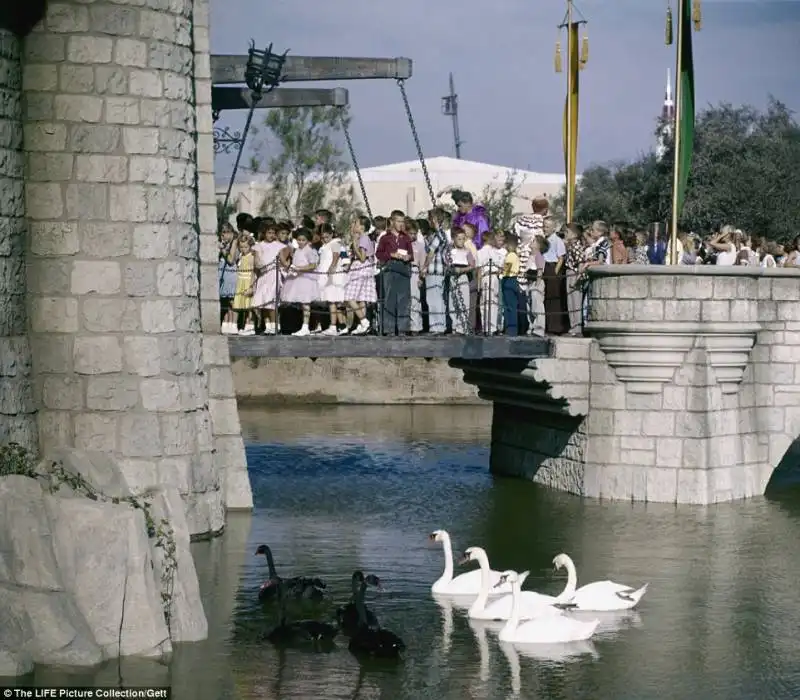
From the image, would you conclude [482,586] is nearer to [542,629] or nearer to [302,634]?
[542,629]

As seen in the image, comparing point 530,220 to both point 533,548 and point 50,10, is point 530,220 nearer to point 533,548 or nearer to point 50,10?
point 533,548

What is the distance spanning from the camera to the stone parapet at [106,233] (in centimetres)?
1664

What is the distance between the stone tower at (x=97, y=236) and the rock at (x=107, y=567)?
4342 mm

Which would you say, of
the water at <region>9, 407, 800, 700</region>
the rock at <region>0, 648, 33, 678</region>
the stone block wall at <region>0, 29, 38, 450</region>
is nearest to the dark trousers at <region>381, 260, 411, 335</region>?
the water at <region>9, 407, 800, 700</region>

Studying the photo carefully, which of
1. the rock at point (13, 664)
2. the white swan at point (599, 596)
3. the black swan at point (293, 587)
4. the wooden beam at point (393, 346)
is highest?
the wooden beam at point (393, 346)

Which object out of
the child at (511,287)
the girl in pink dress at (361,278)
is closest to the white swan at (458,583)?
the girl in pink dress at (361,278)

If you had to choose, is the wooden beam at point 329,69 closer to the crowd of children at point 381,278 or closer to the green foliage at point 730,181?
the crowd of children at point 381,278

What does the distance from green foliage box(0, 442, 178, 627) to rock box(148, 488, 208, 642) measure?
47 millimetres

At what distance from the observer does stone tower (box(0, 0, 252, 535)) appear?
54.4ft

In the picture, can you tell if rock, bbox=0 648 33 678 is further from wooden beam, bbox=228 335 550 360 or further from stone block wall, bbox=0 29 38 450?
wooden beam, bbox=228 335 550 360

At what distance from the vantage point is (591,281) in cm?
2152

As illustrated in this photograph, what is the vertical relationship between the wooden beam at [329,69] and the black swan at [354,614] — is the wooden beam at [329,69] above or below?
above

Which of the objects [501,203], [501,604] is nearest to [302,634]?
[501,604]

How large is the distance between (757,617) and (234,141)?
11.7 metres
